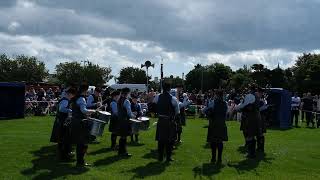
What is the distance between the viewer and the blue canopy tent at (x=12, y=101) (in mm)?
26406

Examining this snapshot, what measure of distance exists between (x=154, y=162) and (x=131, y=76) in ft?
315

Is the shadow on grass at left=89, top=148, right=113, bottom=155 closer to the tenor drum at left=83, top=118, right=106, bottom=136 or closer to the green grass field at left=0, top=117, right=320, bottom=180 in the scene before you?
the green grass field at left=0, top=117, right=320, bottom=180

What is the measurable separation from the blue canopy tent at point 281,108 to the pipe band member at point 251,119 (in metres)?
11.4

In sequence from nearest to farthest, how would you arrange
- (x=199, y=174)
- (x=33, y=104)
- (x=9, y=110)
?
(x=199, y=174) → (x=9, y=110) → (x=33, y=104)

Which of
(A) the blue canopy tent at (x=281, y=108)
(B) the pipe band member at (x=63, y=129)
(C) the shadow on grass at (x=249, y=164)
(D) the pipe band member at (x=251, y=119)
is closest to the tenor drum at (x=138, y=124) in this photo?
(B) the pipe band member at (x=63, y=129)

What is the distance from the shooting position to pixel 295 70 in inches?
3196

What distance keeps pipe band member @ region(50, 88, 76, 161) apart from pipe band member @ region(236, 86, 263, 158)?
4104mm

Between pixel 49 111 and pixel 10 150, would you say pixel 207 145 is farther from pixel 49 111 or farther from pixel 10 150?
pixel 49 111

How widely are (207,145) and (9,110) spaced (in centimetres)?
1409

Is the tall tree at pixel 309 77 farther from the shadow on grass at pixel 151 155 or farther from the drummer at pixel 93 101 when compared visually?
the shadow on grass at pixel 151 155

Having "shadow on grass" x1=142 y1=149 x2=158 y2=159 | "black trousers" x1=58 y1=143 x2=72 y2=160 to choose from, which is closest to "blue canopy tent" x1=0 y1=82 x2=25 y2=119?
"shadow on grass" x1=142 y1=149 x2=158 y2=159

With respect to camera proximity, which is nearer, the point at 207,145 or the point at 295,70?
the point at 207,145

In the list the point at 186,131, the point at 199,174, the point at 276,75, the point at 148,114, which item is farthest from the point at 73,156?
the point at 276,75

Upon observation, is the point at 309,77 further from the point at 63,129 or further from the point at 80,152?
the point at 80,152
